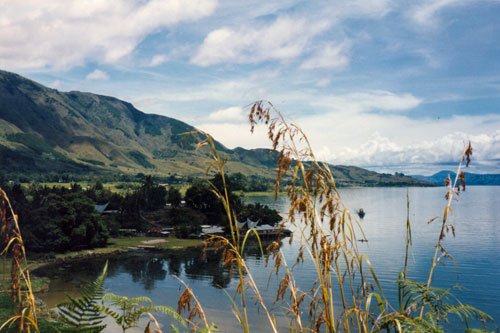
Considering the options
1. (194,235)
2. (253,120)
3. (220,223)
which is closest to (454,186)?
Answer: (253,120)

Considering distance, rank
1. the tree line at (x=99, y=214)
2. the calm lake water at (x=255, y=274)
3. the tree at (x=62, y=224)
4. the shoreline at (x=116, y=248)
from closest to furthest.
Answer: the calm lake water at (x=255, y=274)
the shoreline at (x=116, y=248)
the tree at (x=62, y=224)
the tree line at (x=99, y=214)

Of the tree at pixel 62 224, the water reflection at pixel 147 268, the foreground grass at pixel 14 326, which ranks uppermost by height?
the foreground grass at pixel 14 326

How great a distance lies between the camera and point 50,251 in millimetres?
53594

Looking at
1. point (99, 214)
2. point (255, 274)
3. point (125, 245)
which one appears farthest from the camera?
point (125, 245)

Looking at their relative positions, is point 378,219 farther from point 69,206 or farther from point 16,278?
point 16,278

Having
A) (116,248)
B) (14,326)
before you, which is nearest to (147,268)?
(116,248)

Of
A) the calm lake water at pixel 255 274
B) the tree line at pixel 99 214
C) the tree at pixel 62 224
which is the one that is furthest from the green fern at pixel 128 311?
the tree at pixel 62 224

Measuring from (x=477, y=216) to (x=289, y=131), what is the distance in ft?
387

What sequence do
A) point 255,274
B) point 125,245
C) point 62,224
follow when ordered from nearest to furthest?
point 255,274 → point 62,224 → point 125,245

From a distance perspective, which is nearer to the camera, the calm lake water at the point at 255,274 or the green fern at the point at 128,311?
the green fern at the point at 128,311

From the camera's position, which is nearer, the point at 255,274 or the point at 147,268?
the point at 255,274

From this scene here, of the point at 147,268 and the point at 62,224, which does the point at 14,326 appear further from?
the point at 62,224

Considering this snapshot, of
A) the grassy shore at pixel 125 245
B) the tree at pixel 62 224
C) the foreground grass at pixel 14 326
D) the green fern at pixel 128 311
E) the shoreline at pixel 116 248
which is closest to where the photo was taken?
the foreground grass at pixel 14 326

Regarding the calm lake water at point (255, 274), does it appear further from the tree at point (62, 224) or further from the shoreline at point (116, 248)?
the tree at point (62, 224)
